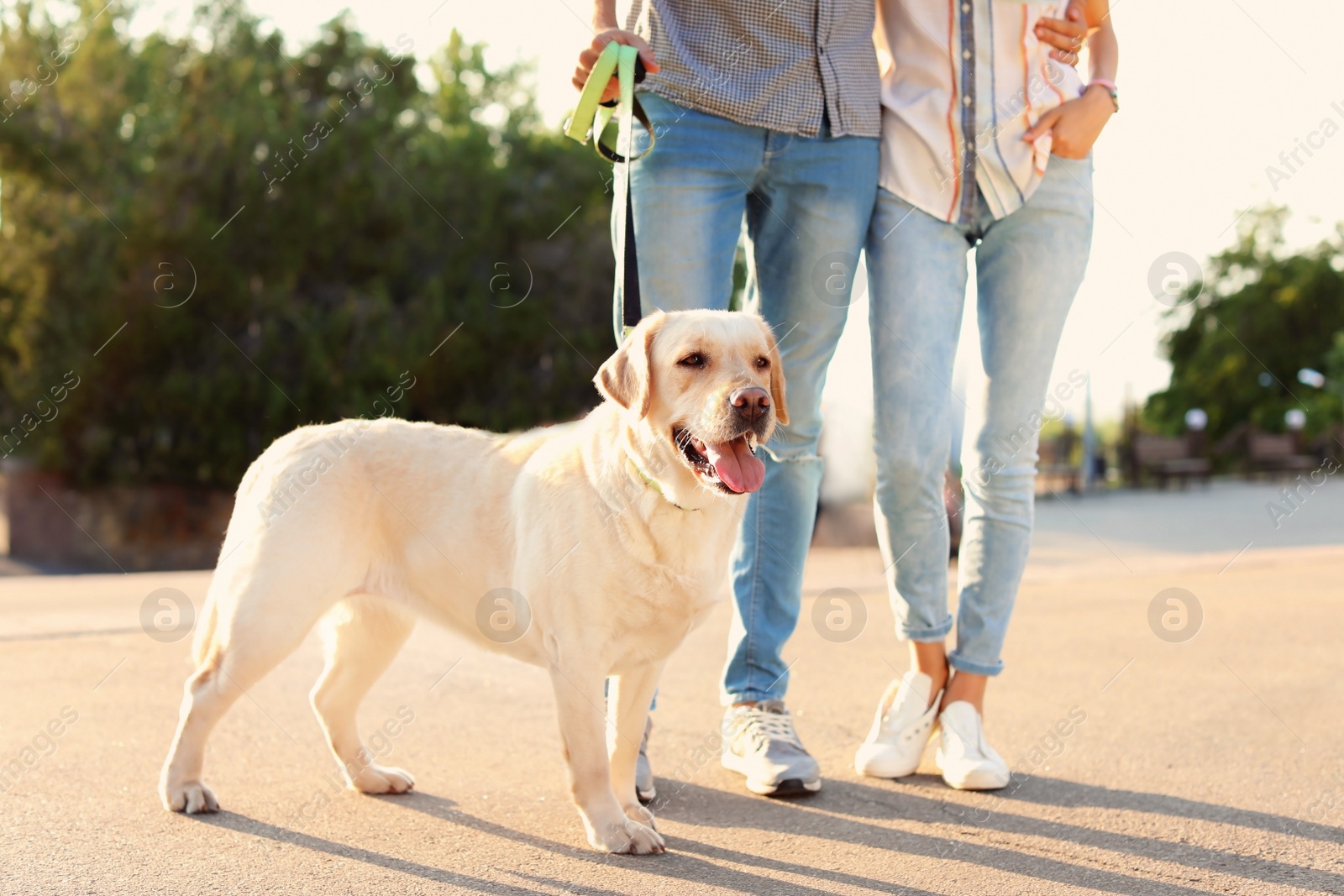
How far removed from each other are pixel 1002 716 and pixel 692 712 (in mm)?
1088

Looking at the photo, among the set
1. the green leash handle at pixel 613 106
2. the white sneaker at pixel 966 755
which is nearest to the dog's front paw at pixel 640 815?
the white sneaker at pixel 966 755

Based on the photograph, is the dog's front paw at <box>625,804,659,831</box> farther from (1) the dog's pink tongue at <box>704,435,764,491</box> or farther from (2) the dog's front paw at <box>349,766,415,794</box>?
(1) the dog's pink tongue at <box>704,435,764,491</box>

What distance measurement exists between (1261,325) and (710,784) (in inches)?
2005

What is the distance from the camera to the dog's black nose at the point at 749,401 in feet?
9.38

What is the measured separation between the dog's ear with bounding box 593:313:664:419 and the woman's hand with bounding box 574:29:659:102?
776 mm

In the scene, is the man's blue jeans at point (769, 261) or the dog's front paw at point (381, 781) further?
the man's blue jeans at point (769, 261)

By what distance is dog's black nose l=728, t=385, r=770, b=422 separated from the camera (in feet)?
9.38

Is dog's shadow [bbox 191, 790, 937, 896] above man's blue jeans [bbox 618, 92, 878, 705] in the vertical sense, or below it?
below

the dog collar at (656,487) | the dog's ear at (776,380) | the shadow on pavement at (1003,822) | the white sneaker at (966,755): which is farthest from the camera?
the white sneaker at (966,755)

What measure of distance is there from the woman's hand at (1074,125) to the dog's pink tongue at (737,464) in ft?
4.39

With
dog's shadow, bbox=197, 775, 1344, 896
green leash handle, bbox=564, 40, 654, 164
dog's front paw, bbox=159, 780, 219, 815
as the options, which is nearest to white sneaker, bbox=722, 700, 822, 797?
dog's shadow, bbox=197, 775, 1344, 896

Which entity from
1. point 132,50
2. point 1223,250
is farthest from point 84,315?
point 1223,250

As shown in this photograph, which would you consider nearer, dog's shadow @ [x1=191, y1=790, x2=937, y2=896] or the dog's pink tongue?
dog's shadow @ [x1=191, y1=790, x2=937, y2=896]

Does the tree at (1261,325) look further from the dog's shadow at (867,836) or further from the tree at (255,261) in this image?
the dog's shadow at (867,836)
